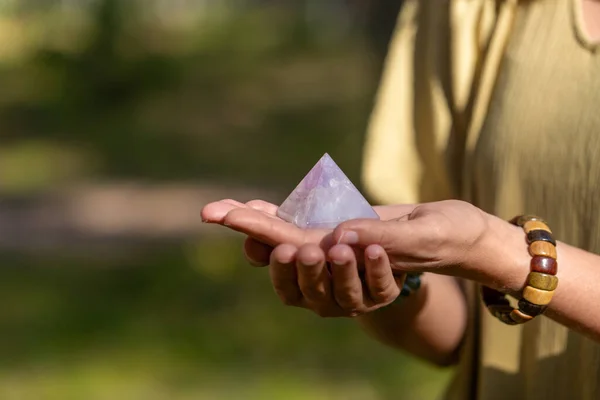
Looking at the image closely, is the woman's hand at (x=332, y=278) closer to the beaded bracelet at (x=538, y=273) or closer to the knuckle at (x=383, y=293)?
the knuckle at (x=383, y=293)

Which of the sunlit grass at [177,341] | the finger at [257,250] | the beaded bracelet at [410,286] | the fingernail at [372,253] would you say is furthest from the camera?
the sunlit grass at [177,341]

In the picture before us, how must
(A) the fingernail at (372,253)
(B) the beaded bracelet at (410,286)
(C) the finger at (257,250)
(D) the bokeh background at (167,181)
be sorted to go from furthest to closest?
(D) the bokeh background at (167,181), (B) the beaded bracelet at (410,286), (C) the finger at (257,250), (A) the fingernail at (372,253)

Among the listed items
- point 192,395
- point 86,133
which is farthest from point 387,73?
point 86,133

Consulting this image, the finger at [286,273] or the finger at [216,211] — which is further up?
the finger at [216,211]

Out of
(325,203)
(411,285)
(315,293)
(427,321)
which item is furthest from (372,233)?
(427,321)

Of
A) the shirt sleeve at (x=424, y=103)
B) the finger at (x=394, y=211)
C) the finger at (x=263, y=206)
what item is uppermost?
the shirt sleeve at (x=424, y=103)

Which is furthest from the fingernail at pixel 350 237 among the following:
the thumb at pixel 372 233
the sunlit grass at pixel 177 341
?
the sunlit grass at pixel 177 341
